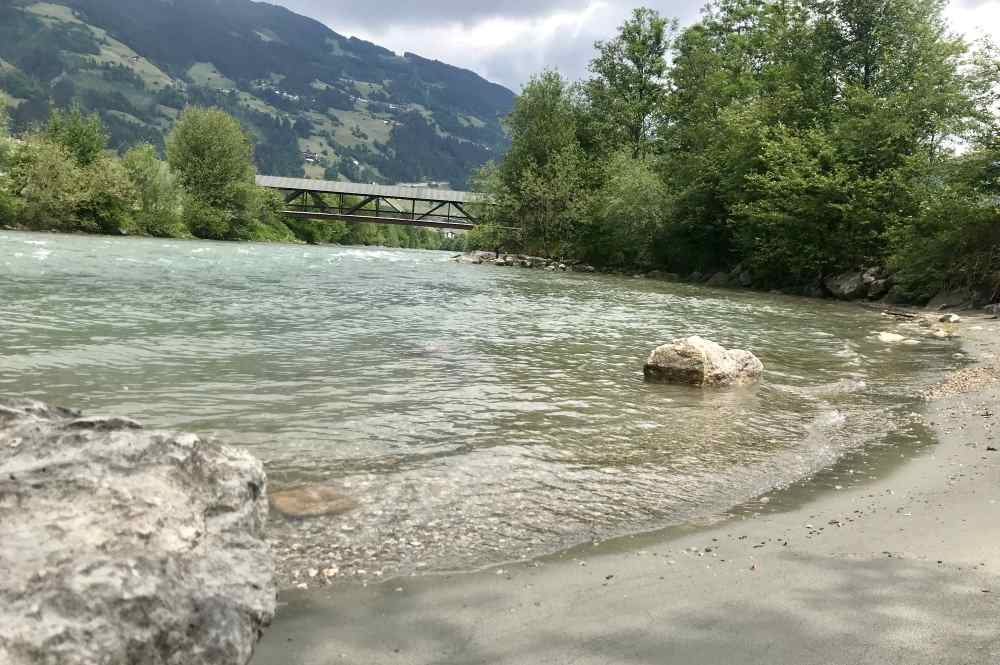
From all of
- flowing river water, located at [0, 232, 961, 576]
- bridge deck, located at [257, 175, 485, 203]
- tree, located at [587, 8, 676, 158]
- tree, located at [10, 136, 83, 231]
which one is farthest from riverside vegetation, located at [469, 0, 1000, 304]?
tree, located at [10, 136, 83, 231]

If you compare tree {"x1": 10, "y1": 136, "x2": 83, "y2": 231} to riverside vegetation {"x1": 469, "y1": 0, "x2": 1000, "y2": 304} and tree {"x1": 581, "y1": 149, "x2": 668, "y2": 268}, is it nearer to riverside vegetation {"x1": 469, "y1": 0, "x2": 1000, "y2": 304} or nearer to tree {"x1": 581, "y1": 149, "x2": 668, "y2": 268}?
riverside vegetation {"x1": 469, "y1": 0, "x2": 1000, "y2": 304}

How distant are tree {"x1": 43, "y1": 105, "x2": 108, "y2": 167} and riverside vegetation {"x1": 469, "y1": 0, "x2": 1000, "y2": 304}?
122ft

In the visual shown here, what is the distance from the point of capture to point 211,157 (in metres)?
73.6

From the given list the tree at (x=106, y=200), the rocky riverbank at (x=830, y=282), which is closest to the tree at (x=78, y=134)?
the tree at (x=106, y=200)

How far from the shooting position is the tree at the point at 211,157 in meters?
72.3

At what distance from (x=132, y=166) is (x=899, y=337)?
6560 cm

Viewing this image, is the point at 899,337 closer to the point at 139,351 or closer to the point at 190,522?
the point at 139,351

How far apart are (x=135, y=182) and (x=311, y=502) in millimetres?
66853

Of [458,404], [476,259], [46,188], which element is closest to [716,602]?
[458,404]

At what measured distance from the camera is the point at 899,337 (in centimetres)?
1689

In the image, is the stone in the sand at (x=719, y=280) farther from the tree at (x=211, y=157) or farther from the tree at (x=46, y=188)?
the tree at (x=211, y=157)

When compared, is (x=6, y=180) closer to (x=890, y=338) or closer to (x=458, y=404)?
(x=458, y=404)

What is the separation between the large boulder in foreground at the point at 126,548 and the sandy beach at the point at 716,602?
1.30 feet

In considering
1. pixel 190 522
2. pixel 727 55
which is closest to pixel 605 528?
pixel 190 522
